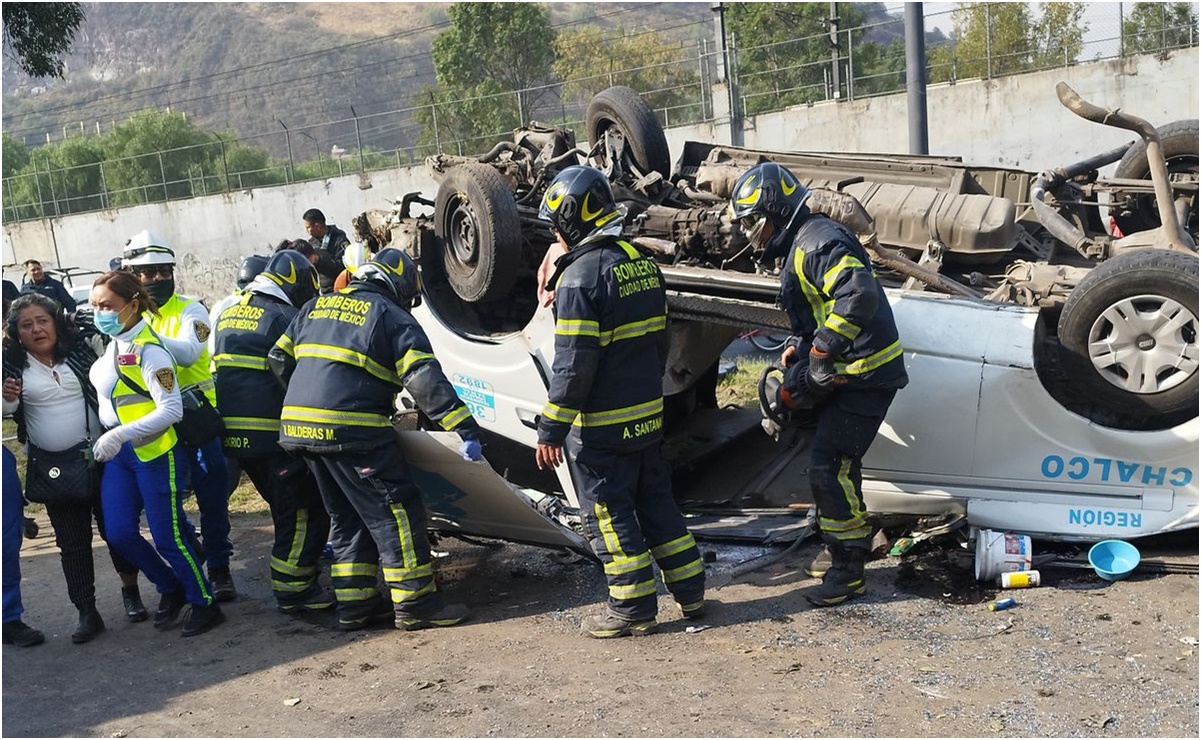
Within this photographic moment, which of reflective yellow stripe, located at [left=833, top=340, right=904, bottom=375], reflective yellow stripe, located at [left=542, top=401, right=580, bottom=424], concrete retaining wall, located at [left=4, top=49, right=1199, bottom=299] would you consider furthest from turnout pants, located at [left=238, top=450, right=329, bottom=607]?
concrete retaining wall, located at [left=4, top=49, right=1199, bottom=299]

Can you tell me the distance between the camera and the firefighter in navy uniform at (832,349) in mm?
4383

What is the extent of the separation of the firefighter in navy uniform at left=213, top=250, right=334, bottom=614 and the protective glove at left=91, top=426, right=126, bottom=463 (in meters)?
0.54

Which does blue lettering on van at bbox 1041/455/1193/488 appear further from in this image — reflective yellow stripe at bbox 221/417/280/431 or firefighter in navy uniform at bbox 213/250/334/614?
reflective yellow stripe at bbox 221/417/280/431

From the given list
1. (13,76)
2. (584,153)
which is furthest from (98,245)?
(13,76)

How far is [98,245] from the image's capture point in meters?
27.4

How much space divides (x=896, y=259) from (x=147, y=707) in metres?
3.58

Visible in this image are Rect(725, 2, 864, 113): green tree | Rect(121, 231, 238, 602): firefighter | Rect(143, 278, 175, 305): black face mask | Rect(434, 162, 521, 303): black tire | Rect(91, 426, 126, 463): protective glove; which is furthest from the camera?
Rect(725, 2, 864, 113): green tree

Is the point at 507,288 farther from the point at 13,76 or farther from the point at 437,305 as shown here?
the point at 13,76

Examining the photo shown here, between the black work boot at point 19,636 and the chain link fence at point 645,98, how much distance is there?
38.6ft

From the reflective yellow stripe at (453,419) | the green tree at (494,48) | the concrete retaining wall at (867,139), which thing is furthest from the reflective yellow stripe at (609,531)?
the green tree at (494,48)

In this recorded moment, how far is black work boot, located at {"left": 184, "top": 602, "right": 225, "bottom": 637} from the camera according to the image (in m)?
4.89

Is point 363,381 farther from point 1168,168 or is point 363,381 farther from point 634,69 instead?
point 634,69

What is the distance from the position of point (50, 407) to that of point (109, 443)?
1.36 feet

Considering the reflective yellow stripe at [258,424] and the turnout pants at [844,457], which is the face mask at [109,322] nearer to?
the reflective yellow stripe at [258,424]
